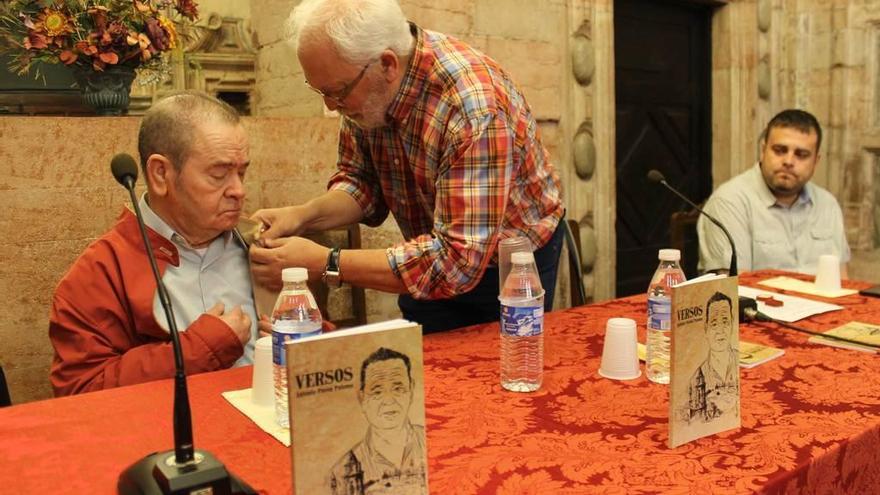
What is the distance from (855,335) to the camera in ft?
5.47

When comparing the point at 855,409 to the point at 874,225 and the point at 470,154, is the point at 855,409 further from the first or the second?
the point at 874,225

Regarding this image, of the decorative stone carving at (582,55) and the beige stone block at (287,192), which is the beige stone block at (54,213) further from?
the decorative stone carving at (582,55)

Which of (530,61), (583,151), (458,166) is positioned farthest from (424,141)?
(583,151)

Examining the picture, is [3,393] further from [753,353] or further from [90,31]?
[753,353]

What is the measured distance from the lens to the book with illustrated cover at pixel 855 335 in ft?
5.23

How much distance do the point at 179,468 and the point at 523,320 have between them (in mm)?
613

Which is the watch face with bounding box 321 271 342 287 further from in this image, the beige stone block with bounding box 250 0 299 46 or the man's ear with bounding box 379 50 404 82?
the beige stone block with bounding box 250 0 299 46

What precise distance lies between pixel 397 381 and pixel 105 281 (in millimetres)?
922

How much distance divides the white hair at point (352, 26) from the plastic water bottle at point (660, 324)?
719mm

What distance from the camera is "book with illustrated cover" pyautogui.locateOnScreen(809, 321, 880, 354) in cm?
159

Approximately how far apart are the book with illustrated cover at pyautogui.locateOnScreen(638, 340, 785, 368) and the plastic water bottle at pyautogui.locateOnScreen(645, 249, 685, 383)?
67mm

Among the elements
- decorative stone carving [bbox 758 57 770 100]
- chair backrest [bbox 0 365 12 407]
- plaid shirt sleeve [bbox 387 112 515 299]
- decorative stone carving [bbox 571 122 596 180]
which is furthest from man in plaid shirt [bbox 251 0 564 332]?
decorative stone carving [bbox 758 57 770 100]

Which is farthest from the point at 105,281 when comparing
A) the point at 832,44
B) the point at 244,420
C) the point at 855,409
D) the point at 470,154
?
the point at 832,44

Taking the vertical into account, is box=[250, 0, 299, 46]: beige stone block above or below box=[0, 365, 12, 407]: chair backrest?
above
